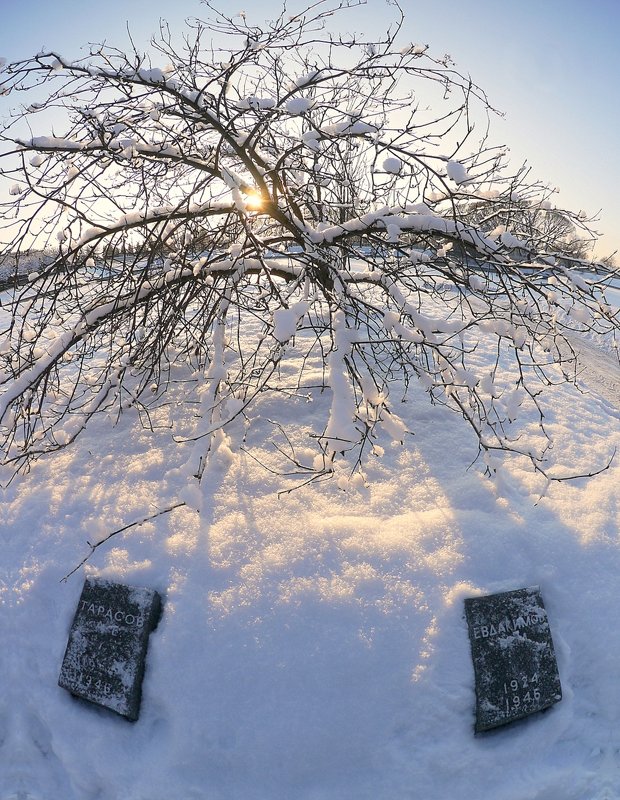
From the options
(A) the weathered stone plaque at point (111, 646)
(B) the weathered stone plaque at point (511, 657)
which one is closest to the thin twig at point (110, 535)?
(A) the weathered stone plaque at point (111, 646)

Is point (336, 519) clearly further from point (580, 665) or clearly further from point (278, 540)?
point (580, 665)

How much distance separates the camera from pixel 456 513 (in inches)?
130

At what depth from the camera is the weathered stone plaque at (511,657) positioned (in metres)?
2.65

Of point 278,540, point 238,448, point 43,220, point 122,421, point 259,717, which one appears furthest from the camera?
point 122,421

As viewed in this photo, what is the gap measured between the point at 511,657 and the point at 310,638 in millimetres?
1079

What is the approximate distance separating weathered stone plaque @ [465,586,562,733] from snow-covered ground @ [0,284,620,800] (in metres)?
0.07

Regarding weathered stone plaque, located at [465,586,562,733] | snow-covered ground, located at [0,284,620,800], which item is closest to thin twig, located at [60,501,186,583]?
snow-covered ground, located at [0,284,620,800]

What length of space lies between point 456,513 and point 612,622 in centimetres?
101

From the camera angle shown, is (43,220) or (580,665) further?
(43,220)

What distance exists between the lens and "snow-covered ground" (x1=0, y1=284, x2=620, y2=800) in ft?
8.29

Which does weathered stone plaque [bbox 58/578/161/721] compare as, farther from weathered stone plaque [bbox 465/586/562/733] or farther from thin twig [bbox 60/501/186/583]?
weathered stone plaque [bbox 465/586/562/733]

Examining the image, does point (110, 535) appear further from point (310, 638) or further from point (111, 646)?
point (310, 638)

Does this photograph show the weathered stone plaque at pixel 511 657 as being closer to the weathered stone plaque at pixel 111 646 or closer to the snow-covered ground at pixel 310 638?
the snow-covered ground at pixel 310 638

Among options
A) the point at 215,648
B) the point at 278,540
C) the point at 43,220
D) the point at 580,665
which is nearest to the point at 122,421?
the point at 43,220
